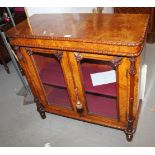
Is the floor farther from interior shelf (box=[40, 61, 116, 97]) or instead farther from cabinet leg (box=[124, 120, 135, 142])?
interior shelf (box=[40, 61, 116, 97])

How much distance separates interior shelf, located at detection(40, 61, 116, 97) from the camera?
163cm

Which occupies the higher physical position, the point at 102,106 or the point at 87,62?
the point at 87,62

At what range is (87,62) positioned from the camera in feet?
5.80

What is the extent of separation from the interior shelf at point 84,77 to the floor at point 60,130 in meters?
0.51

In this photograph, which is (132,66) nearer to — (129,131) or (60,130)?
(129,131)

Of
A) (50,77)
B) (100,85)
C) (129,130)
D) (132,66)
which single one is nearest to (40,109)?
(50,77)

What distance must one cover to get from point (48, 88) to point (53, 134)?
0.47 meters

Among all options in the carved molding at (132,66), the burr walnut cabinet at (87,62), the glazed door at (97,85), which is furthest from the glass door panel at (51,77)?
the carved molding at (132,66)

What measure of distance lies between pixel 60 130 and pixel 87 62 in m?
0.78

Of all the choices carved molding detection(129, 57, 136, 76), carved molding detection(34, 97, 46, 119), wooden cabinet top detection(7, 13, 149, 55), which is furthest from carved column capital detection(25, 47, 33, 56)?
carved molding detection(129, 57, 136, 76)

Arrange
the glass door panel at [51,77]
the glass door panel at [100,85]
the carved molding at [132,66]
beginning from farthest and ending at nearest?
the glass door panel at [51,77], the glass door panel at [100,85], the carved molding at [132,66]

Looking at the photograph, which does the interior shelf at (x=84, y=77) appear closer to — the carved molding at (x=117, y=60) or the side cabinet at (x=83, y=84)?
the side cabinet at (x=83, y=84)

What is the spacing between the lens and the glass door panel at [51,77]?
5.86 feet

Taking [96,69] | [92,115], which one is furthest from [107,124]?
[96,69]
